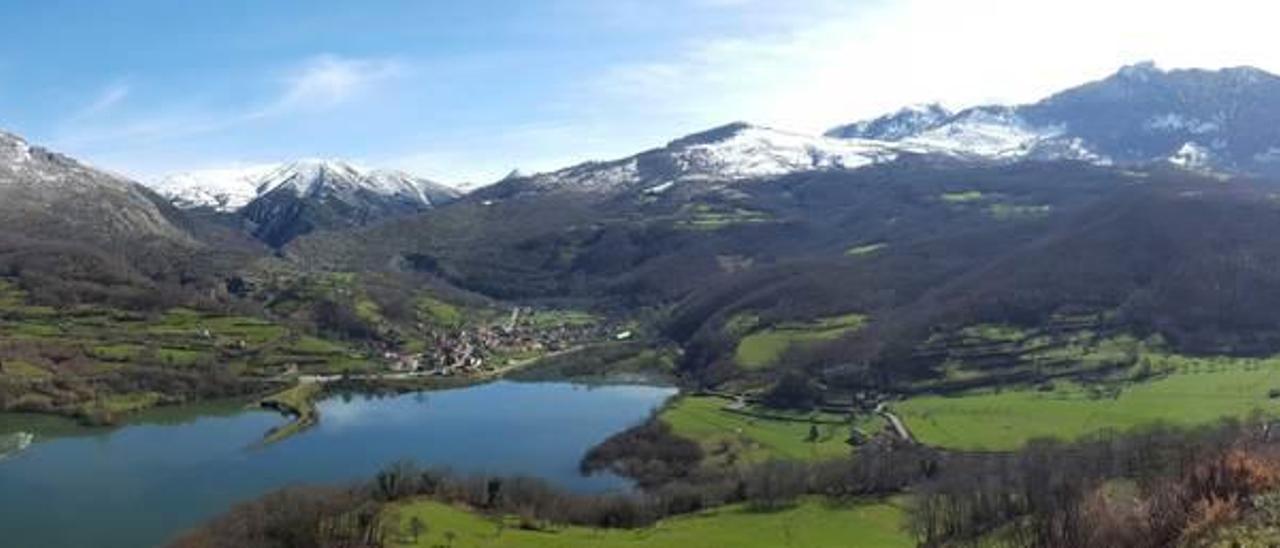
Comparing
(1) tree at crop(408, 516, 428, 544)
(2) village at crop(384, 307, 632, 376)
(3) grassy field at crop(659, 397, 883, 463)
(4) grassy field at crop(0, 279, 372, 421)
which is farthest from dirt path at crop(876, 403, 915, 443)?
(4) grassy field at crop(0, 279, 372, 421)

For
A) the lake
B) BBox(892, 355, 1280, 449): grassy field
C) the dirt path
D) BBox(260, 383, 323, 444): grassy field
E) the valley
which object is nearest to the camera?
the valley

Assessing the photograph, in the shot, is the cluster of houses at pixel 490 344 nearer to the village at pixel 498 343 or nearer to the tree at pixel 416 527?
the village at pixel 498 343

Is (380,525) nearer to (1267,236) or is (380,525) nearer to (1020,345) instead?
(1020,345)

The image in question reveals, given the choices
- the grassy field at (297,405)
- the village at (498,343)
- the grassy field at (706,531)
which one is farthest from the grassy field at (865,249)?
the grassy field at (706,531)

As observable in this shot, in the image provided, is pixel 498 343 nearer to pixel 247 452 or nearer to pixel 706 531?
pixel 247 452

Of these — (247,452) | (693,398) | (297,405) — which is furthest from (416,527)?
(297,405)

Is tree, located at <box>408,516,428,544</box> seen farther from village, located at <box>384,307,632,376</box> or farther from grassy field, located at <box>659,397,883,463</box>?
village, located at <box>384,307,632,376</box>
